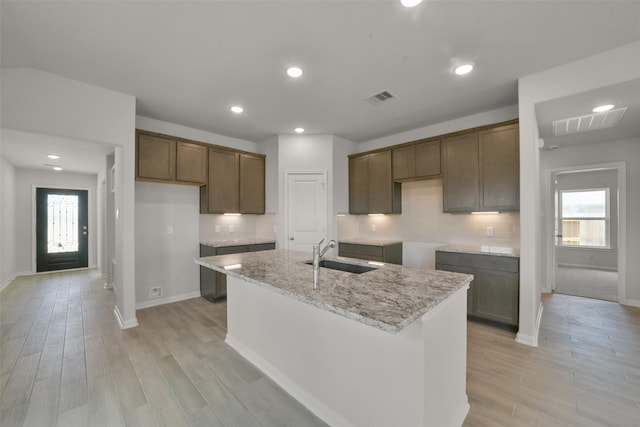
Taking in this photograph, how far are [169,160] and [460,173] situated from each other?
4.13 meters

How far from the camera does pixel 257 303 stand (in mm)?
2410

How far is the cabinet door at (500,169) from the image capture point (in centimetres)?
320

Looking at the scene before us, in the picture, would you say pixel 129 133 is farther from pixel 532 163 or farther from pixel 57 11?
pixel 532 163

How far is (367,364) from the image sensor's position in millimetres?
1550

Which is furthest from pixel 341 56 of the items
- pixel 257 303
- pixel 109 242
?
pixel 109 242

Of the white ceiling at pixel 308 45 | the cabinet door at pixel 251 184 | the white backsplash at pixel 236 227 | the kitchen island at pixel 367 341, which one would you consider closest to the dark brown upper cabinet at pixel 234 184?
the cabinet door at pixel 251 184

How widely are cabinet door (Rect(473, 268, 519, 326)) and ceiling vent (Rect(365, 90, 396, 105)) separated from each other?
2392 millimetres

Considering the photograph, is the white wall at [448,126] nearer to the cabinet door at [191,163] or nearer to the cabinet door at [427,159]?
the cabinet door at [427,159]

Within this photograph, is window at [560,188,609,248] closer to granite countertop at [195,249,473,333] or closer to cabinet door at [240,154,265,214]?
granite countertop at [195,249,473,333]

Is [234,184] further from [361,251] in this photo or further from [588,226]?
[588,226]

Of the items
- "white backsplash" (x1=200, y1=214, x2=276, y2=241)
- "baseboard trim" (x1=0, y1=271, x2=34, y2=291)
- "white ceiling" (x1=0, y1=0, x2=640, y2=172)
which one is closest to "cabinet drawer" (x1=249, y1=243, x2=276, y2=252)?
"white backsplash" (x1=200, y1=214, x2=276, y2=241)

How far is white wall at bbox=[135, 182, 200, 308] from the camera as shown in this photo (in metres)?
3.95

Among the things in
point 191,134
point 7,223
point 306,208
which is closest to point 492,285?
point 306,208

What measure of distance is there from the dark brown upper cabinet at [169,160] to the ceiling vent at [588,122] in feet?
16.0
